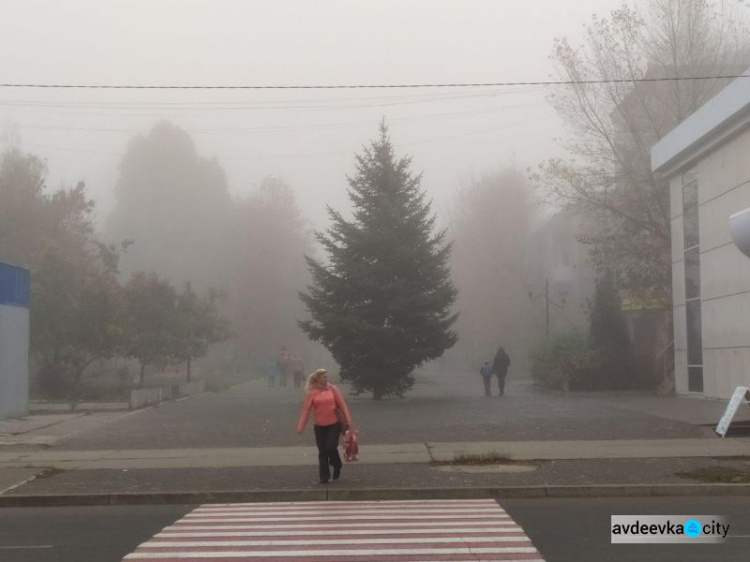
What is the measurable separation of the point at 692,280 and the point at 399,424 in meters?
13.7

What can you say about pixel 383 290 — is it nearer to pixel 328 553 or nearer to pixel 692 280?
pixel 692 280

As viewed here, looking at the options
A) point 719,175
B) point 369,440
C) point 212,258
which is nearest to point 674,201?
point 719,175

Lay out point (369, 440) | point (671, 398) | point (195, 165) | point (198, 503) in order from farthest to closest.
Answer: point (195, 165) → point (671, 398) → point (369, 440) → point (198, 503)

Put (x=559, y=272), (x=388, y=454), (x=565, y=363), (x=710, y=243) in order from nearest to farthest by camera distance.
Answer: (x=388, y=454) < (x=710, y=243) < (x=565, y=363) < (x=559, y=272)

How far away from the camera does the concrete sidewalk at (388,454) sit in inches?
659

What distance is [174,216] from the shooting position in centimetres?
6381

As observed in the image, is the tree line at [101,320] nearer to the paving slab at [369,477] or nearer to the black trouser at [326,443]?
the paving slab at [369,477]

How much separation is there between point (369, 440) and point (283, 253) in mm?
42263

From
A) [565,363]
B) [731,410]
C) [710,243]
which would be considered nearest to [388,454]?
[731,410]

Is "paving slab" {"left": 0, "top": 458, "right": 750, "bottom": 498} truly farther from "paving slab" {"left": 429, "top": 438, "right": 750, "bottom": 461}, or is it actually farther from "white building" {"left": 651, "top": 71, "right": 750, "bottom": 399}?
"white building" {"left": 651, "top": 71, "right": 750, "bottom": 399}

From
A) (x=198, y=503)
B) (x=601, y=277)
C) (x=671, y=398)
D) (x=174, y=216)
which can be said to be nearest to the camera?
(x=198, y=503)

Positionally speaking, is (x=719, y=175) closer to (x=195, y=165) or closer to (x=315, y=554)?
(x=315, y=554)

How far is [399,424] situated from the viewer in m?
23.5

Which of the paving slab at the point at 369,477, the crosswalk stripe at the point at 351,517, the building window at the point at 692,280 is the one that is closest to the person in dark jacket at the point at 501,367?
the building window at the point at 692,280
